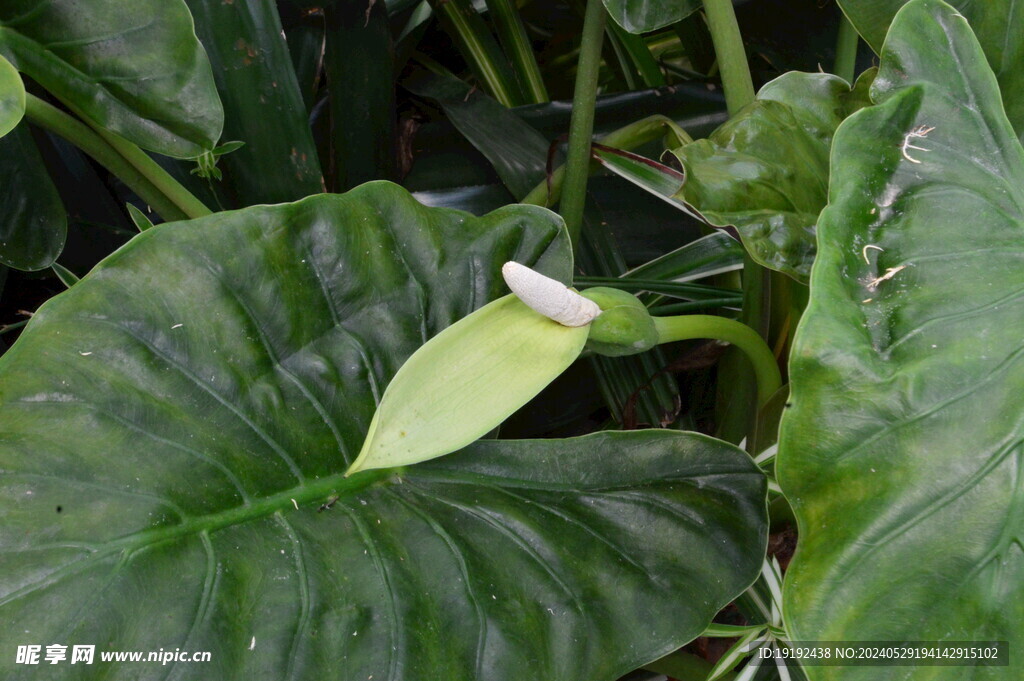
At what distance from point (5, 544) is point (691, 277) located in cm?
66

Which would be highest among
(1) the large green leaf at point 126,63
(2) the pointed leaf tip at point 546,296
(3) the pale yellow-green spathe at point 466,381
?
(1) the large green leaf at point 126,63

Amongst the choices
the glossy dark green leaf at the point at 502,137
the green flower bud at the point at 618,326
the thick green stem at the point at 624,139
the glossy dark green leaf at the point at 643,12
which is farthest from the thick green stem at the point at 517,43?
the green flower bud at the point at 618,326

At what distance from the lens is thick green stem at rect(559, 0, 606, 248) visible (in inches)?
30.0

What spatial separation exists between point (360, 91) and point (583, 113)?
295mm

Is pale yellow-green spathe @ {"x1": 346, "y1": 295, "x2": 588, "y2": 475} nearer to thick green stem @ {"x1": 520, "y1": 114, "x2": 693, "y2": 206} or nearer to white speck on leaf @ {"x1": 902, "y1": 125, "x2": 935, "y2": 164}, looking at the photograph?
white speck on leaf @ {"x1": 902, "y1": 125, "x2": 935, "y2": 164}

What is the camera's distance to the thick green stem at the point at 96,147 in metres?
0.67

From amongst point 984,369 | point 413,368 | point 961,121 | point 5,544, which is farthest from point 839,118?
point 5,544

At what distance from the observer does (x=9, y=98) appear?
0.50m

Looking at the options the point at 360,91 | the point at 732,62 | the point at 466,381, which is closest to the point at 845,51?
the point at 732,62

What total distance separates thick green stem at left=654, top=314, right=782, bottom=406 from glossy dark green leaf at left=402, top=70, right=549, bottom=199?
32 centimetres

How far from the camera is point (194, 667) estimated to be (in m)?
0.40

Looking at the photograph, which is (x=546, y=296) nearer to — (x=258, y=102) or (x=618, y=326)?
(x=618, y=326)

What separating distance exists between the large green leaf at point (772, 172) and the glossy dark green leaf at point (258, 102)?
0.41 m

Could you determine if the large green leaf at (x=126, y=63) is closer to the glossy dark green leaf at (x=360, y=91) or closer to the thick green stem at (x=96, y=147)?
the thick green stem at (x=96, y=147)
